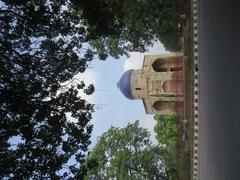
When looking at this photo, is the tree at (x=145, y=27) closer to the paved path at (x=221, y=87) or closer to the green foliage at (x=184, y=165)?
the paved path at (x=221, y=87)

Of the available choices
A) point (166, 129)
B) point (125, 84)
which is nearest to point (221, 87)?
point (125, 84)

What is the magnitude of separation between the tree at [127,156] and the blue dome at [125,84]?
9.75 feet

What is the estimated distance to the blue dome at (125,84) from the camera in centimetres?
4053

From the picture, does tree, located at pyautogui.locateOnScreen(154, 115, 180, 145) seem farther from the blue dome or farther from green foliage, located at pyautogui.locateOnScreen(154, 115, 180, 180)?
the blue dome

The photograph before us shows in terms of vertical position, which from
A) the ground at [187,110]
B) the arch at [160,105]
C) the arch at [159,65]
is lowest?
the ground at [187,110]

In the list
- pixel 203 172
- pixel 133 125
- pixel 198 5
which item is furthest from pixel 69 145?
pixel 133 125

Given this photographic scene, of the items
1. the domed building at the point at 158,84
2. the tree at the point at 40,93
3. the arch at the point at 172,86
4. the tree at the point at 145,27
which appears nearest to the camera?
the tree at the point at 40,93

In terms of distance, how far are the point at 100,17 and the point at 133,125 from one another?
91.1 feet

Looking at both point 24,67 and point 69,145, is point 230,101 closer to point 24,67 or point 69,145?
point 69,145

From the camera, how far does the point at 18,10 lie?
13.1 m

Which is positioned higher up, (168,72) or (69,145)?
(168,72)

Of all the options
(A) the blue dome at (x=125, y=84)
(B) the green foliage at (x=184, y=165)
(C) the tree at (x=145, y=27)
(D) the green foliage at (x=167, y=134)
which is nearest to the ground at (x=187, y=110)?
(B) the green foliage at (x=184, y=165)

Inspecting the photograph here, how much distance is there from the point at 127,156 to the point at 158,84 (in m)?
6.82

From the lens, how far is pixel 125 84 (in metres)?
40.6
